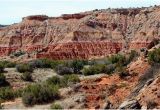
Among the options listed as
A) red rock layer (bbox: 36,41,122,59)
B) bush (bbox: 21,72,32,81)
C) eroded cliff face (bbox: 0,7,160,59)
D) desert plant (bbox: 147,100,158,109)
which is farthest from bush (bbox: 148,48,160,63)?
red rock layer (bbox: 36,41,122,59)

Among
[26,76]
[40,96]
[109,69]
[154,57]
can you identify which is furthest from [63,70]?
[40,96]

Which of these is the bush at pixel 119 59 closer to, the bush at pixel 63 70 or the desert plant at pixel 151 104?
the bush at pixel 63 70

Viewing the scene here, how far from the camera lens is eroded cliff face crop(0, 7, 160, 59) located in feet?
411

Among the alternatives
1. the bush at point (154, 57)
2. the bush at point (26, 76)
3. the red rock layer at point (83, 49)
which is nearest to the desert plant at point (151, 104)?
the bush at point (154, 57)

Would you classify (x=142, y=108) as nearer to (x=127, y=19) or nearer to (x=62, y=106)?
(x=62, y=106)

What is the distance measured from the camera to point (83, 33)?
133m

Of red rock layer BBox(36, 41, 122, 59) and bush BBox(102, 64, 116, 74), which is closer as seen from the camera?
bush BBox(102, 64, 116, 74)

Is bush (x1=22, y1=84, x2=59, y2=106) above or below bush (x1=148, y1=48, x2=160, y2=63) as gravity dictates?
below

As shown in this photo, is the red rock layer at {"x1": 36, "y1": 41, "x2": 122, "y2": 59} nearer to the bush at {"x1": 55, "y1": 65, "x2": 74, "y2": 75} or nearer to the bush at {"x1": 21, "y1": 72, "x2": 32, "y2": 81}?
the bush at {"x1": 55, "y1": 65, "x2": 74, "y2": 75}

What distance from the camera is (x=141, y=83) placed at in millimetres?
28250

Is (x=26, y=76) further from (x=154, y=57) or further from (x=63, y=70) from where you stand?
(x=154, y=57)

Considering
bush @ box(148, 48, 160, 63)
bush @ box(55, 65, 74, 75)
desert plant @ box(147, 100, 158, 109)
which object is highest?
bush @ box(148, 48, 160, 63)

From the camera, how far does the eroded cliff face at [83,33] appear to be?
12536cm

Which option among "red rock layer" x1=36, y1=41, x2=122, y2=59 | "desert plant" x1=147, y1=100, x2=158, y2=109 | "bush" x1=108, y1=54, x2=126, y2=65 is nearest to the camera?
"desert plant" x1=147, y1=100, x2=158, y2=109
